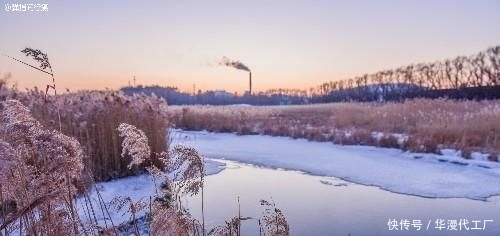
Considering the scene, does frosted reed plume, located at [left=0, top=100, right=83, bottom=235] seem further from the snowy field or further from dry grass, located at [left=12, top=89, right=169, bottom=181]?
dry grass, located at [left=12, top=89, right=169, bottom=181]

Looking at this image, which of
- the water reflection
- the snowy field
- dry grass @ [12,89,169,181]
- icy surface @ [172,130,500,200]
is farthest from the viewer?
dry grass @ [12,89,169,181]

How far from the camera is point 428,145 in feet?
33.8

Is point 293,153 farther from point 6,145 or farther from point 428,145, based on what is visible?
point 6,145

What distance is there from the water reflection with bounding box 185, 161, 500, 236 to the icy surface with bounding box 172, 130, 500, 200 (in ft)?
1.31

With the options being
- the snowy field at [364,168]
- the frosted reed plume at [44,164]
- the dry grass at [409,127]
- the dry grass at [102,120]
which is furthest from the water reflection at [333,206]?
the dry grass at [409,127]

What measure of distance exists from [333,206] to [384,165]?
11.3 feet

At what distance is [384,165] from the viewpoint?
9047 mm

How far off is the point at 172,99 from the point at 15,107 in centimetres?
Result: 10651

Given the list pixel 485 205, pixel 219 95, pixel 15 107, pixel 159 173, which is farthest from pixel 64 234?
pixel 219 95

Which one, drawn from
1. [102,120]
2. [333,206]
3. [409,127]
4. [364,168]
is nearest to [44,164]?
[333,206]

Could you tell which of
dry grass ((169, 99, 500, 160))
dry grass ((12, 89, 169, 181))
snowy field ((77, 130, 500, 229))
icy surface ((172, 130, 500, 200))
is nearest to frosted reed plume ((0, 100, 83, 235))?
snowy field ((77, 130, 500, 229))

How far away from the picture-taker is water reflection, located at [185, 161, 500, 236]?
491 cm

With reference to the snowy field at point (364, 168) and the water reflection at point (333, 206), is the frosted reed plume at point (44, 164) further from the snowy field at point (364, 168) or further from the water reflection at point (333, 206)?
the water reflection at point (333, 206)

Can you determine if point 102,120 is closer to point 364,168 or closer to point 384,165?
point 364,168
